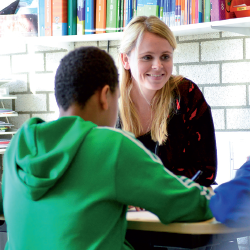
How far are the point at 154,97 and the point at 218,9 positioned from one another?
620 millimetres

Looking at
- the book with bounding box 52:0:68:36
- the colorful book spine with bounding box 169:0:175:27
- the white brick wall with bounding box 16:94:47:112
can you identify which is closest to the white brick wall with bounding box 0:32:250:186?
the colorful book spine with bounding box 169:0:175:27

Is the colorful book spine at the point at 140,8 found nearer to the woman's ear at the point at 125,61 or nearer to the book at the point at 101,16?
the book at the point at 101,16

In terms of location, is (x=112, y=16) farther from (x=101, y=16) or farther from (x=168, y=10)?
(x=168, y=10)

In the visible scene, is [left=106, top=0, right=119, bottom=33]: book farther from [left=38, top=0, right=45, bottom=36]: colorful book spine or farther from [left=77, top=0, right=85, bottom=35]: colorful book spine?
[left=38, top=0, right=45, bottom=36]: colorful book spine

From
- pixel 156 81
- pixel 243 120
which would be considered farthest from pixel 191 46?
pixel 156 81

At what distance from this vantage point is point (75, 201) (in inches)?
32.7

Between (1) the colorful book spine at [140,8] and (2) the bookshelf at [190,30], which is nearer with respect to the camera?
(2) the bookshelf at [190,30]

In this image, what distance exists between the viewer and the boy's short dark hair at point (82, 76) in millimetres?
928

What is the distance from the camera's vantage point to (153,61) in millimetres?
1685

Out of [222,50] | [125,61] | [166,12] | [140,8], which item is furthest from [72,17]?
[222,50]

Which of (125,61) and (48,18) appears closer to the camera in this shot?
(125,61)

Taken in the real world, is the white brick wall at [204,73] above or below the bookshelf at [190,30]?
below

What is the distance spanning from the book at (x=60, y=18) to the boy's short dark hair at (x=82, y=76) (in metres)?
1.46

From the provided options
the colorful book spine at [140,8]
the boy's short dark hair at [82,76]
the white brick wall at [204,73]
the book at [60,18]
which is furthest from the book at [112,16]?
the boy's short dark hair at [82,76]
